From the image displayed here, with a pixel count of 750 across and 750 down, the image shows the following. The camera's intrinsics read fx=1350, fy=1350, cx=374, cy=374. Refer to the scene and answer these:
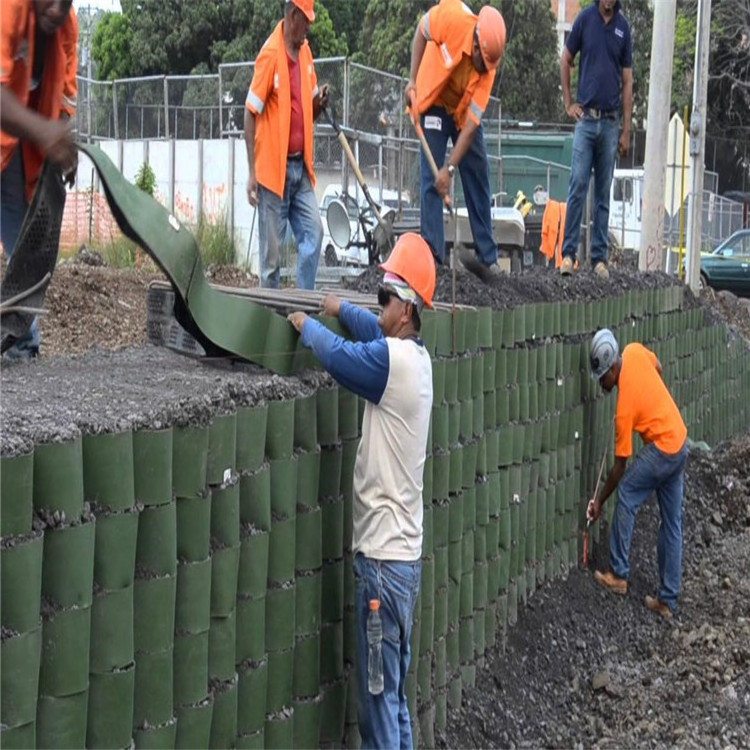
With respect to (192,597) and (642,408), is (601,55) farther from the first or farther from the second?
(192,597)

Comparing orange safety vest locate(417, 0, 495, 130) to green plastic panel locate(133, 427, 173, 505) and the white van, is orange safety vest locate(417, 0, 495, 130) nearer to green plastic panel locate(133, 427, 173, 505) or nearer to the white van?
green plastic panel locate(133, 427, 173, 505)

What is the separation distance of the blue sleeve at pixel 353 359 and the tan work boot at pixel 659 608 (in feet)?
16.2

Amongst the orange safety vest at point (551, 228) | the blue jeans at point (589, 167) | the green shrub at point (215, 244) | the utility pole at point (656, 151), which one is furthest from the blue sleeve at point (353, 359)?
the orange safety vest at point (551, 228)

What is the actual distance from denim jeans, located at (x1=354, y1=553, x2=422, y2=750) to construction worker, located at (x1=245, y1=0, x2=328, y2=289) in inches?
106

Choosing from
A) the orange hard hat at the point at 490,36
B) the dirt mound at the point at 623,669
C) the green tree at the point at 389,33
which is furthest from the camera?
the green tree at the point at 389,33

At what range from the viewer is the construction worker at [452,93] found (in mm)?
8211

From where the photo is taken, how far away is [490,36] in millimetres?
8086

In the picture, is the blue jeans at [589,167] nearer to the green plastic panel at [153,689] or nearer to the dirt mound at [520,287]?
the dirt mound at [520,287]

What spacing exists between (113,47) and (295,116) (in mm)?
30267

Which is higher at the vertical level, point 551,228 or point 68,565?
point 551,228

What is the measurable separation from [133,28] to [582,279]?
92.4 ft

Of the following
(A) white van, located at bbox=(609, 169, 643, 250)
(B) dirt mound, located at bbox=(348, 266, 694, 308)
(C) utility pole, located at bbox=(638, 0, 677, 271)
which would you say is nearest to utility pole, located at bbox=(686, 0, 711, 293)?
(C) utility pole, located at bbox=(638, 0, 677, 271)

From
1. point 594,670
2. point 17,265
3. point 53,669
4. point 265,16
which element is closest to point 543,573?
point 594,670

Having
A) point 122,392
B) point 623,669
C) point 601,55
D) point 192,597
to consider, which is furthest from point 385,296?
point 601,55
